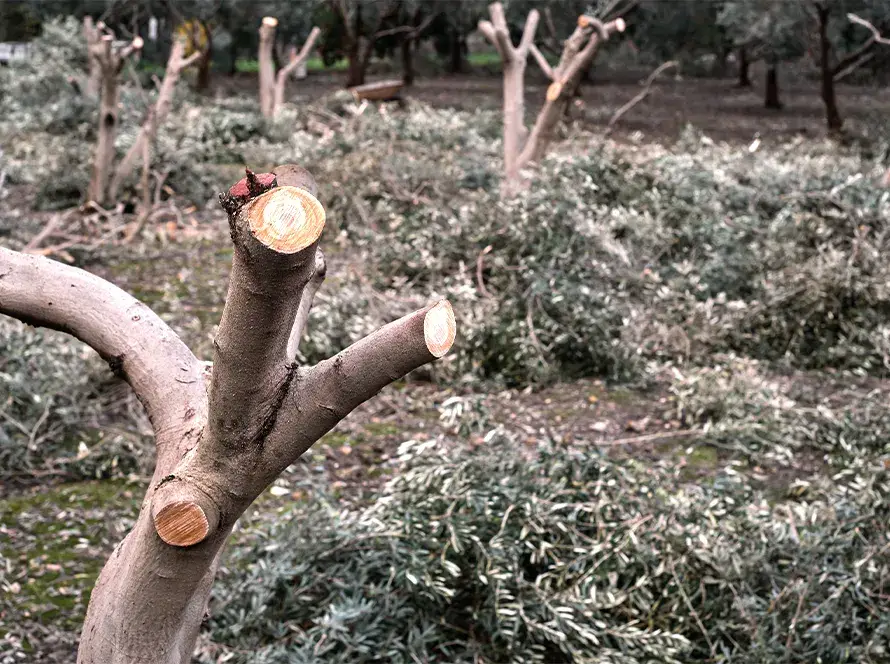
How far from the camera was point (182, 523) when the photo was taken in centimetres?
194

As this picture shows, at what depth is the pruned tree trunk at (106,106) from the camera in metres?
8.77

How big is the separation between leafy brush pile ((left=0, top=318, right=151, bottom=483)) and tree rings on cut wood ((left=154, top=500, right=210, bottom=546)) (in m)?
2.84

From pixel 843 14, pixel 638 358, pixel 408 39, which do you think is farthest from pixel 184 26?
pixel 638 358

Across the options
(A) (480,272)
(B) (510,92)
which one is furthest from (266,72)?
(A) (480,272)

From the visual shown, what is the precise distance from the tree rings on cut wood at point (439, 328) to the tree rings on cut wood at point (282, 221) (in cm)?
31

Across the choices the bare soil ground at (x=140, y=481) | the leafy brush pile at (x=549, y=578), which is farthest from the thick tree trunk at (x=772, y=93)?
the leafy brush pile at (x=549, y=578)

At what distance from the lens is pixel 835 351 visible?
648cm

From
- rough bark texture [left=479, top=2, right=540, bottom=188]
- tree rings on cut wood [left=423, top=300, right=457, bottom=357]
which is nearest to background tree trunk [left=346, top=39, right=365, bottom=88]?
rough bark texture [left=479, top=2, right=540, bottom=188]

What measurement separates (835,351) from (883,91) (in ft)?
60.3

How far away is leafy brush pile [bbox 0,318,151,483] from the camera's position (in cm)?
477

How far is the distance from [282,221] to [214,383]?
439mm

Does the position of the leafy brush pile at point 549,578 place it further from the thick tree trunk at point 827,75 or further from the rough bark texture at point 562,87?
the thick tree trunk at point 827,75

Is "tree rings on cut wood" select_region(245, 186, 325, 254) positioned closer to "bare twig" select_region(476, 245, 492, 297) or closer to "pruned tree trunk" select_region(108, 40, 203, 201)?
"bare twig" select_region(476, 245, 492, 297)

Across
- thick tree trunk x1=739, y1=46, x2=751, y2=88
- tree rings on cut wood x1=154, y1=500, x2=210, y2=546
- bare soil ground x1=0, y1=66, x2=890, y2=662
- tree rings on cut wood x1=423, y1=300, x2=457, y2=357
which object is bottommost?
bare soil ground x1=0, y1=66, x2=890, y2=662
